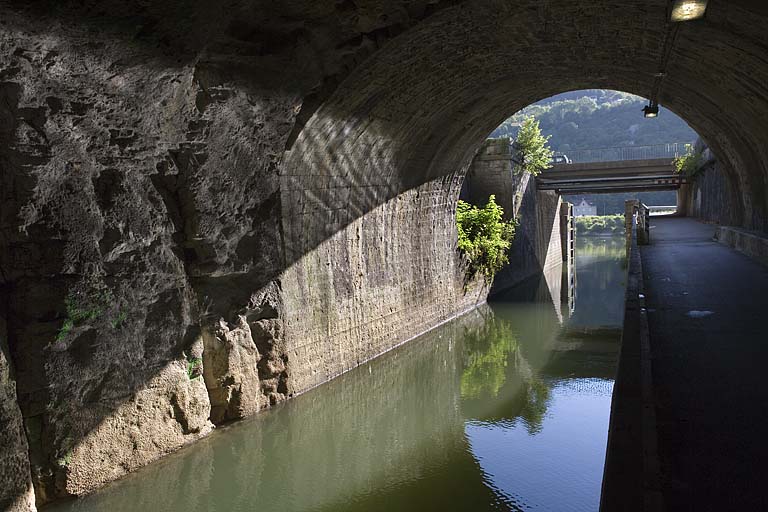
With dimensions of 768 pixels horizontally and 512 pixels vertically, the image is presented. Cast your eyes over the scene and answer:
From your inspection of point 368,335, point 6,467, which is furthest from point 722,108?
point 6,467

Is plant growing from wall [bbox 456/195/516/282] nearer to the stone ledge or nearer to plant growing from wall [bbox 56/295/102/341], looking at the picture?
the stone ledge

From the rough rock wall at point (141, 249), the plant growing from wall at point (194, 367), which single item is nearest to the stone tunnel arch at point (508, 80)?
the rough rock wall at point (141, 249)

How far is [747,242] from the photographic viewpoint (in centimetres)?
1320

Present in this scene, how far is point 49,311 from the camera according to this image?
19.2ft

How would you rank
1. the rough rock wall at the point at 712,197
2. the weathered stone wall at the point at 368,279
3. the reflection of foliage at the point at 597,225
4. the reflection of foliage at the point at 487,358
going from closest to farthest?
the weathered stone wall at the point at 368,279, the reflection of foliage at the point at 487,358, the rough rock wall at the point at 712,197, the reflection of foliage at the point at 597,225

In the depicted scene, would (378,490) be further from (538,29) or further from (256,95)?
(538,29)

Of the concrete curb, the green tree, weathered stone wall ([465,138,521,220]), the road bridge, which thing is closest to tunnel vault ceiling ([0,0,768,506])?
the concrete curb

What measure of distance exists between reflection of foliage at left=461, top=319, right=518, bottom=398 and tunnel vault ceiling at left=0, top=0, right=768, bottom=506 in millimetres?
1797

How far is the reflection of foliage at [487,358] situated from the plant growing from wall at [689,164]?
12.8 meters

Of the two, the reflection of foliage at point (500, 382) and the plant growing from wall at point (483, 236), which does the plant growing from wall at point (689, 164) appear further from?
the reflection of foliage at point (500, 382)

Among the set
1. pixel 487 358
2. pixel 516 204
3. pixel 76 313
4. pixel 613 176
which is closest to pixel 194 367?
pixel 76 313

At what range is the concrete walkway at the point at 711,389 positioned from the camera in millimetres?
3432

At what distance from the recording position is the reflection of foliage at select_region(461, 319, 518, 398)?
10.6 meters

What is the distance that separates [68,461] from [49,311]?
1368 mm
